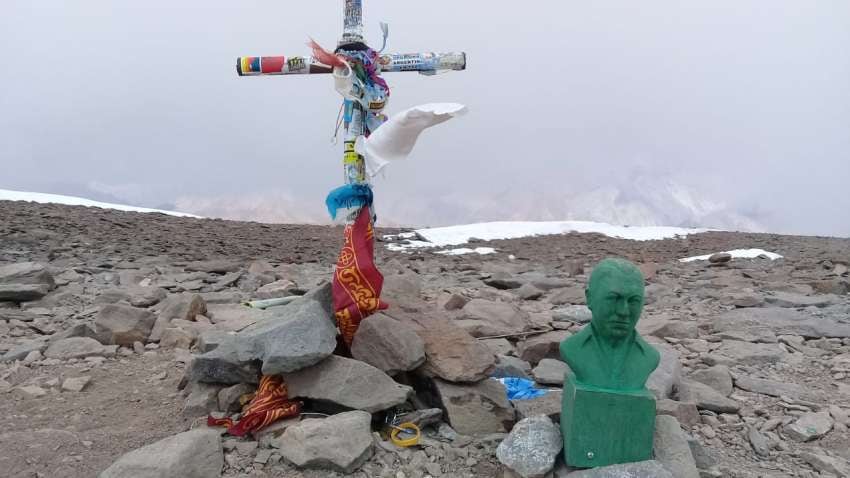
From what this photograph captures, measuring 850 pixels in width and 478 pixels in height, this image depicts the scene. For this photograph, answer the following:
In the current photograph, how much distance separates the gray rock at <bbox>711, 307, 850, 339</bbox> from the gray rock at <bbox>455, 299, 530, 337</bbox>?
6.28 feet

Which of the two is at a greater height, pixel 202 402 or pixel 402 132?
pixel 402 132

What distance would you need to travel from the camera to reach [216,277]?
759 cm

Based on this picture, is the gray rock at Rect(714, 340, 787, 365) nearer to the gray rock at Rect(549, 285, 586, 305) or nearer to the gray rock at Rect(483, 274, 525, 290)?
the gray rock at Rect(549, 285, 586, 305)

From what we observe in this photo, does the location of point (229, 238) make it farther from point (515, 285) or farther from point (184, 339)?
point (184, 339)

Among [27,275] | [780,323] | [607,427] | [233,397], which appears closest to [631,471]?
[607,427]

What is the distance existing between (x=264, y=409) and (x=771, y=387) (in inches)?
130

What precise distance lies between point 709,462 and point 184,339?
13.0 ft

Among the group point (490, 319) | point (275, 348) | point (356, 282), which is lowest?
point (490, 319)

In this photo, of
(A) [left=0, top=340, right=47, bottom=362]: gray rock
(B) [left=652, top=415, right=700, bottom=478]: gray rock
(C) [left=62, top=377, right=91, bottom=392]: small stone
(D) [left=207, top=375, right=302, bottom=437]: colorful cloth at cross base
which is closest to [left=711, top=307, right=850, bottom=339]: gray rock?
(B) [left=652, top=415, right=700, bottom=478]: gray rock

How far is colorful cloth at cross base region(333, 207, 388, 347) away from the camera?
3.58 m

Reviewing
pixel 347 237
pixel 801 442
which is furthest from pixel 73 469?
pixel 801 442

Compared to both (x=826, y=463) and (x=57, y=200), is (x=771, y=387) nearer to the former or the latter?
(x=826, y=463)

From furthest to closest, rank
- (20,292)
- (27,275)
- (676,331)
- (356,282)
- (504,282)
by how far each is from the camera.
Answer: (504,282), (27,275), (20,292), (676,331), (356,282)

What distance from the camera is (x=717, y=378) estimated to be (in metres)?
3.86
